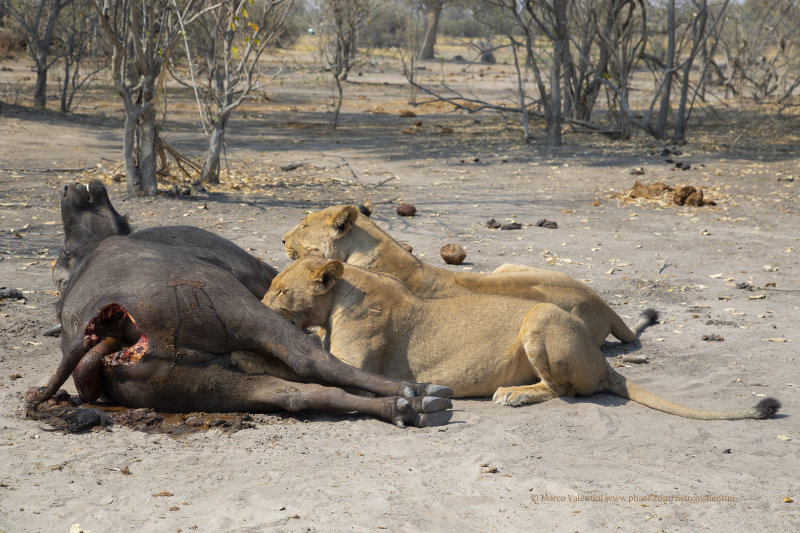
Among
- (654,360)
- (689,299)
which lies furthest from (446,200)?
(654,360)

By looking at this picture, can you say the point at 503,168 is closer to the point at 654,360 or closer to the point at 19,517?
the point at 654,360

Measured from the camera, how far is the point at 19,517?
11.7ft

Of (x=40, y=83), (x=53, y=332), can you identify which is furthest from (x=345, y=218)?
(x=40, y=83)

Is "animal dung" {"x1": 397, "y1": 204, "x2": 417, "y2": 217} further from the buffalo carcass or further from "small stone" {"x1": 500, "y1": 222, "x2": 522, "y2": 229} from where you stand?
the buffalo carcass

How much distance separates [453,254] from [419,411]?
4.31 meters

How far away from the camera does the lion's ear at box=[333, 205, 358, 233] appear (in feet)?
20.0

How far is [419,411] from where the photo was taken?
490 cm

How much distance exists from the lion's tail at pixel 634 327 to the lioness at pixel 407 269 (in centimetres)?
31

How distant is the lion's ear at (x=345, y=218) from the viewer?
609 centimetres

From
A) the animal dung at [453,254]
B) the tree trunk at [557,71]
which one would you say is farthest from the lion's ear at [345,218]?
the tree trunk at [557,71]

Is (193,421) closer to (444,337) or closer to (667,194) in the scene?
Result: (444,337)

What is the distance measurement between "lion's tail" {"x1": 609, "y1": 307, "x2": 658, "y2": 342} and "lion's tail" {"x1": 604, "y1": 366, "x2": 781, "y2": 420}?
→ 0.97m

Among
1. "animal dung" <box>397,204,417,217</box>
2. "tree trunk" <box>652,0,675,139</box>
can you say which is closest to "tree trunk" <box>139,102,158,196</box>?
"animal dung" <box>397,204,417,217</box>

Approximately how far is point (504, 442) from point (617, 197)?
9.32 metres
